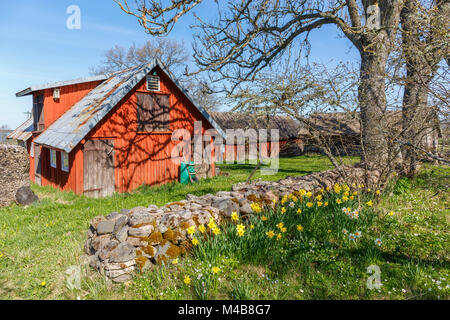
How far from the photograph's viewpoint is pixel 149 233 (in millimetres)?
4184

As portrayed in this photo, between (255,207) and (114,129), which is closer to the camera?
(255,207)

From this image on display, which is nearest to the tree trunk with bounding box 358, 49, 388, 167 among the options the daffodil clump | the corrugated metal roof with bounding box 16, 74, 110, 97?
the daffodil clump

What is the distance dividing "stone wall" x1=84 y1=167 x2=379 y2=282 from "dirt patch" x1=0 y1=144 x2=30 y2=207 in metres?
6.45

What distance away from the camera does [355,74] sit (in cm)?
654

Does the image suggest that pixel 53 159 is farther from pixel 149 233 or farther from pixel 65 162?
pixel 149 233

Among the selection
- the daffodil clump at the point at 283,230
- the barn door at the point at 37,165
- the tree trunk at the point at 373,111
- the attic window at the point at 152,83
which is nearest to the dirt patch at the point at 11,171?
the barn door at the point at 37,165


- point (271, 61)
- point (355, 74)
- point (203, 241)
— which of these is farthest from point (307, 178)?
point (271, 61)

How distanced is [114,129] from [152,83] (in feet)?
8.29

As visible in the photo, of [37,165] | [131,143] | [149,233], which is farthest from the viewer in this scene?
[37,165]

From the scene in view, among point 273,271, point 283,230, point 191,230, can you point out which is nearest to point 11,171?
point 191,230

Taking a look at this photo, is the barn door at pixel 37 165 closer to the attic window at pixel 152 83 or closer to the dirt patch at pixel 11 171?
the dirt patch at pixel 11 171

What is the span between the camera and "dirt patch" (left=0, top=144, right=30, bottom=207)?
917 cm

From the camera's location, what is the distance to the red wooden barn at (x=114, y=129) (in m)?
10.2
